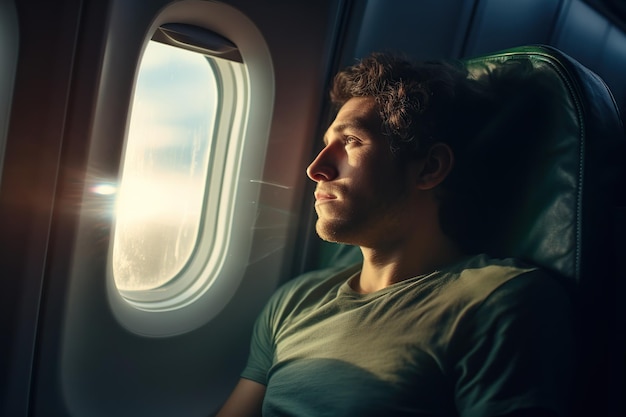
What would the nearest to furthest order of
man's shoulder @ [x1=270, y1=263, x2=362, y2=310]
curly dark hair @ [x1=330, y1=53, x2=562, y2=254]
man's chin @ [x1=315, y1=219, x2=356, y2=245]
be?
1. curly dark hair @ [x1=330, y1=53, x2=562, y2=254]
2. man's chin @ [x1=315, y1=219, x2=356, y2=245]
3. man's shoulder @ [x1=270, y1=263, x2=362, y2=310]

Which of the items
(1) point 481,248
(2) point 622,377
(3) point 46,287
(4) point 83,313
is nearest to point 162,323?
(4) point 83,313

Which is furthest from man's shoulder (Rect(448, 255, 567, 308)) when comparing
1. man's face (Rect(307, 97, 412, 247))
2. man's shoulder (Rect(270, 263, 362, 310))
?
man's shoulder (Rect(270, 263, 362, 310))

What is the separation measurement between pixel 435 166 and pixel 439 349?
1.45ft

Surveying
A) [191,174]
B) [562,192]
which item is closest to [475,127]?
[562,192]

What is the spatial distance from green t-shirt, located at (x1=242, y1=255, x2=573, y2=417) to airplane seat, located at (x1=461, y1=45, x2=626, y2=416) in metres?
0.08

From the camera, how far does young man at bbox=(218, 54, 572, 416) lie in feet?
3.68

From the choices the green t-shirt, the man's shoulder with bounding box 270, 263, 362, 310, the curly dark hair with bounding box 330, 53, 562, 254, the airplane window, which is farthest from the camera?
the airplane window

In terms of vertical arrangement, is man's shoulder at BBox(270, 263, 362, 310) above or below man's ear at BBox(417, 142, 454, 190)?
below

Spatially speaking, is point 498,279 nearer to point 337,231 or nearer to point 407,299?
point 407,299

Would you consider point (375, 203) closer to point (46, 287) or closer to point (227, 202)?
point (227, 202)

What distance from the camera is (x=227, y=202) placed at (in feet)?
6.39

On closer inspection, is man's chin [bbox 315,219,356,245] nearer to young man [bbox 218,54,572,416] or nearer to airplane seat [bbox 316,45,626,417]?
young man [bbox 218,54,572,416]

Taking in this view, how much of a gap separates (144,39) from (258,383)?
3.24 ft

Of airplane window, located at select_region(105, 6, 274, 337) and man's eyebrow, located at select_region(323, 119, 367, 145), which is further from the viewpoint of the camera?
airplane window, located at select_region(105, 6, 274, 337)
